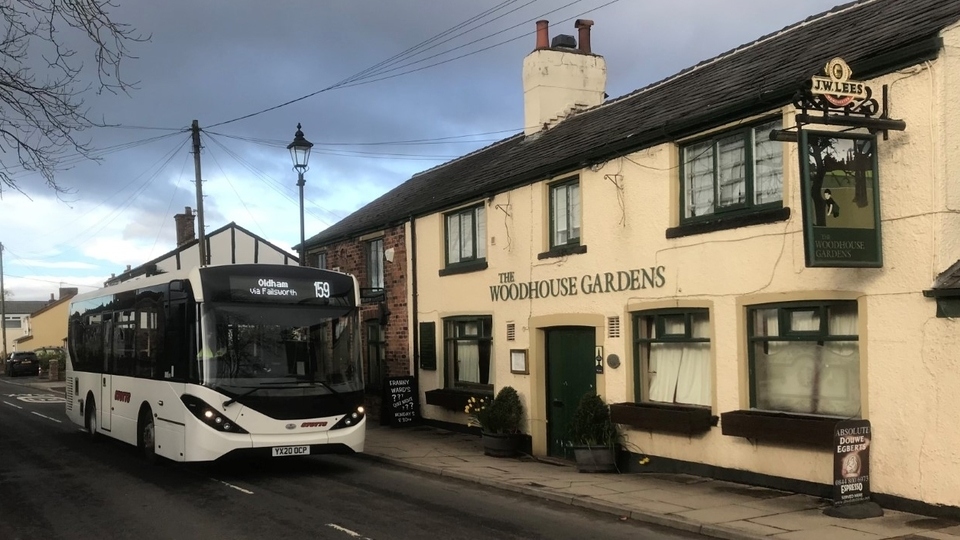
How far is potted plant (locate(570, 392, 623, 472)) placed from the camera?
11992 millimetres

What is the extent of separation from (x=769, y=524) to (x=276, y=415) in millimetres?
6572

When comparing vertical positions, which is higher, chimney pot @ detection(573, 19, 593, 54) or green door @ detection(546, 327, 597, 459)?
chimney pot @ detection(573, 19, 593, 54)

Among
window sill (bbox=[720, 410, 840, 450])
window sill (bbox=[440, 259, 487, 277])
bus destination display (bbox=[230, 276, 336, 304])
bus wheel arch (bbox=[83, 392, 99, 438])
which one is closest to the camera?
window sill (bbox=[720, 410, 840, 450])

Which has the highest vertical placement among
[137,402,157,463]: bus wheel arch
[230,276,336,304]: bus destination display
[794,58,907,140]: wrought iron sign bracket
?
[794,58,907,140]: wrought iron sign bracket

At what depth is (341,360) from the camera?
12281 mm

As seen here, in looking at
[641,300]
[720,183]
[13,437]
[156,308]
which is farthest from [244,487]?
[13,437]

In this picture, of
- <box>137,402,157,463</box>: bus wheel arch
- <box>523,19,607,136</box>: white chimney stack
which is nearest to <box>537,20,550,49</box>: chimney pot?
<box>523,19,607,136</box>: white chimney stack

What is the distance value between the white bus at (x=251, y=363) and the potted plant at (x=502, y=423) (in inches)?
102

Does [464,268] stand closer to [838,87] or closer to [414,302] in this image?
[414,302]

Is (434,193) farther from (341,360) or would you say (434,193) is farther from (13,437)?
(13,437)

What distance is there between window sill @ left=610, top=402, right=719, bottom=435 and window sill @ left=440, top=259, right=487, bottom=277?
4648 millimetres

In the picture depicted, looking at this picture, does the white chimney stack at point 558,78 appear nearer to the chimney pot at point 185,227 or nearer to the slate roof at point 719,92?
the slate roof at point 719,92

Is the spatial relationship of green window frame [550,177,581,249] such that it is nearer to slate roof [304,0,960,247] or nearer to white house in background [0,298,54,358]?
slate roof [304,0,960,247]

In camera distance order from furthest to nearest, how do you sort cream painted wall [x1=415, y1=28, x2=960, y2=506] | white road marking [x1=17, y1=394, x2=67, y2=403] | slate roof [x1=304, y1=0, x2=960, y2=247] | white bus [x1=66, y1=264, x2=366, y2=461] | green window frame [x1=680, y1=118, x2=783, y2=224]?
white road marking [x1=17, y1=394, x2=67, y2=403] → white bus [x1=66, y1=264, x2=366, y2=461] → green window frame [x1=680, y1=118, x2=783, y2=224] → slate roof [x1=304, y1=0, x2=960, y2=247] → cream painted wall [x1=415, y1=28, x2=960, y2=506]
